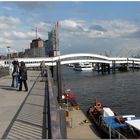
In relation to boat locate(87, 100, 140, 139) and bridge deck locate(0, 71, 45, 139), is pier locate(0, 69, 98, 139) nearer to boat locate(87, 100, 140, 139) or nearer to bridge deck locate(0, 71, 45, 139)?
bridge deck locate(0, 71, 45, 139)

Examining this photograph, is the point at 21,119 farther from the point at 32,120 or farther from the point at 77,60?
the point at 77,60

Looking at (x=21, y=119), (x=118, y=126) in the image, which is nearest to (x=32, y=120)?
(x=21, y=119)

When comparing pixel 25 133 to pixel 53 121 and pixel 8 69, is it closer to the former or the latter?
pixel 53 121

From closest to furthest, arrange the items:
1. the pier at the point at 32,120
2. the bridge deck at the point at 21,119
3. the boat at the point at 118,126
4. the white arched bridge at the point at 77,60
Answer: the pier at the point at 32,120, the bridge deck at the point at 21,119, the boat at the point at 118,126, the white arched bridge at the point at 77,60

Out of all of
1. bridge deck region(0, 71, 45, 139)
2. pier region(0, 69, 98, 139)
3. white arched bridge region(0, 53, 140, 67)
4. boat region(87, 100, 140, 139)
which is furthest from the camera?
white arched bridge region(0, 53, 140, 67)

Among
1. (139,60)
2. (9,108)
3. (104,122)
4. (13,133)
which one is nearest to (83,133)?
(104,122)

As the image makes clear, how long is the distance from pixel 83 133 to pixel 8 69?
26348mm

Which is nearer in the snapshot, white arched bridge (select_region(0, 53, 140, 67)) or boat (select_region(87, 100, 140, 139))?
boat (select_region(87, 100, 140, 139))

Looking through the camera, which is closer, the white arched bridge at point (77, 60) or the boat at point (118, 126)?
the boat at point (118, 126)

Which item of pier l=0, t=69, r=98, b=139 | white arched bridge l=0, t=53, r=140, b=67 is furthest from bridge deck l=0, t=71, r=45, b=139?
white arched bridge l=0, t=53, r=140, b=67

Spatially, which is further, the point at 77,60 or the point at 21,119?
the point at 77,60

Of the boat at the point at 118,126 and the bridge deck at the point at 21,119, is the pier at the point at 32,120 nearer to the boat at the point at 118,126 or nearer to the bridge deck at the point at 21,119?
the bridge deck at the point at 21,119

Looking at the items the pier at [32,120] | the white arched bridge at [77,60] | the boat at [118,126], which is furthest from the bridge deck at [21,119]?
the white arched bridge at [77,60]

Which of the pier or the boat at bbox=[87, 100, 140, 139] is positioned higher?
the pier
